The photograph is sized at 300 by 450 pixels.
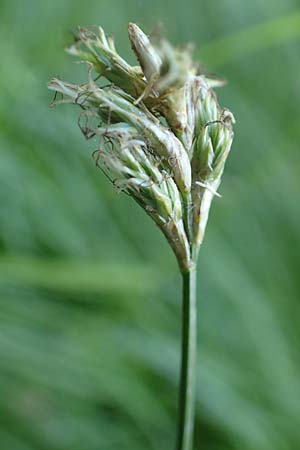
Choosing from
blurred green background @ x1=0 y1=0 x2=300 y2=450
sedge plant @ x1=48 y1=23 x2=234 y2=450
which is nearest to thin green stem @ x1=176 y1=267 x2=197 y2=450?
sedge plant @ x1=48 y1=23 x2=234 y2=450

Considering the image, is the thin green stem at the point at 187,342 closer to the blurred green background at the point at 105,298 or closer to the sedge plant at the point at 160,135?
the sedge plant at the point at 160,135

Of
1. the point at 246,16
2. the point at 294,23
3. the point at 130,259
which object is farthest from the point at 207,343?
the point at 246,16

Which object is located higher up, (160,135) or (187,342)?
(160,135)

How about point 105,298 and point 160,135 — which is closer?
point 160,135

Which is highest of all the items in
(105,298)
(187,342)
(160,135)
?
(105,298)

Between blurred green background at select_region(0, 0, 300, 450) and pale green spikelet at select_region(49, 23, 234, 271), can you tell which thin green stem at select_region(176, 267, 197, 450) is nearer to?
pale green spikelet at select_region(49, 23, 234, 271)

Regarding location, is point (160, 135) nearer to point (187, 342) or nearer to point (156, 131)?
point (156, 131)

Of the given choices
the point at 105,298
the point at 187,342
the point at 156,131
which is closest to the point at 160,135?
the point at 156,131

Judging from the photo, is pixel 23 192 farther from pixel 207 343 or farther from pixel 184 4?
pixel 184 4
